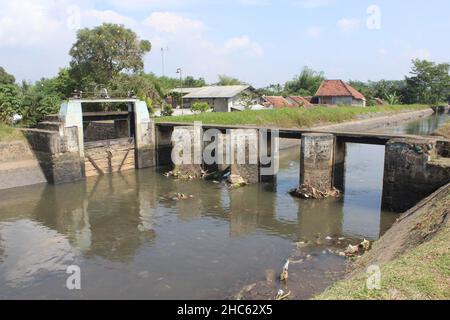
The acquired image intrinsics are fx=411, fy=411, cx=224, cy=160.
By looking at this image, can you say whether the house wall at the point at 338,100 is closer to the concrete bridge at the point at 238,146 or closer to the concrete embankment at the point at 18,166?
the concrete bridge at the point at 238,146

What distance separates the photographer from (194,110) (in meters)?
38.5

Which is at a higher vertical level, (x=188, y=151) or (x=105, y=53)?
(x=105, y=53)

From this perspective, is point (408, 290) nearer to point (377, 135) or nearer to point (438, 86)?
point (377, 135)

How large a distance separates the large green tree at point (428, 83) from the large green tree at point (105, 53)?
51.1 meters

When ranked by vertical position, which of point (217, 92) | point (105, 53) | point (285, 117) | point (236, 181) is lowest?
point (236, 181)

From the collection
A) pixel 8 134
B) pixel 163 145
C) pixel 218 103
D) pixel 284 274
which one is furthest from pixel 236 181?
pixel 218 103

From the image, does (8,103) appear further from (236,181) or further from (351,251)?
(351,251)

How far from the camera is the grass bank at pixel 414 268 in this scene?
Result: 20.6 ft

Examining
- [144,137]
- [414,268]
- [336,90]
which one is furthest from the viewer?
[336,90]

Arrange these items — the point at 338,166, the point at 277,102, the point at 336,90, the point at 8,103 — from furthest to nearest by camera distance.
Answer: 1. the point at 336,90
2. the point at 277,102
3. the point at 8,103
4. the point at 338,166

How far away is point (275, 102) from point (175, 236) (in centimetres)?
3675

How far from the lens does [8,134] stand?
21.7 meters

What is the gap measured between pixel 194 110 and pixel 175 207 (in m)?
22.2
